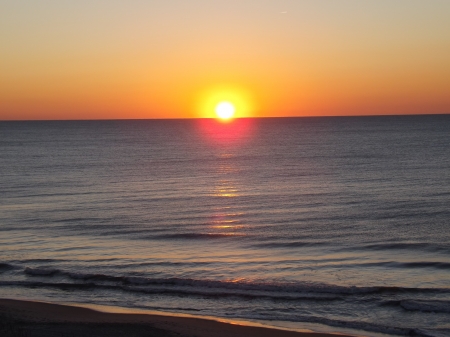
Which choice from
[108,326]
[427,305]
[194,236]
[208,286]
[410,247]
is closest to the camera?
[108,326]

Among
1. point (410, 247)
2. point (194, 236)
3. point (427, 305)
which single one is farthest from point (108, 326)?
point (410, 247)

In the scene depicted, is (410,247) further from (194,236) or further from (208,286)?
(208,286)

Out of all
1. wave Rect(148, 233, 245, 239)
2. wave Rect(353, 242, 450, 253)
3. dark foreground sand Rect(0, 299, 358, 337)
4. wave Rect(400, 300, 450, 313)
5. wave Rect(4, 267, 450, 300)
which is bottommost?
dark foreground sand Rect(0, 299, 358, 337)

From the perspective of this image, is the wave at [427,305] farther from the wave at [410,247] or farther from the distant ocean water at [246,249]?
the wave at [410,247]

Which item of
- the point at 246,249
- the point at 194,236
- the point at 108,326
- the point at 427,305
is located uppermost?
the point at 194,236

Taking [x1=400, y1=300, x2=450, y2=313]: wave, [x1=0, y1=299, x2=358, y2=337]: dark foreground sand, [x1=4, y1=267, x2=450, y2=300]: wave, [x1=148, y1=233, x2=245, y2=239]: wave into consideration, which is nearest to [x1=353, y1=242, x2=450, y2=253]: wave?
[x1=4, y1=267, x2=450, y2=300]: wave

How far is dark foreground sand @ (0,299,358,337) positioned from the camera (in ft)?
49.7

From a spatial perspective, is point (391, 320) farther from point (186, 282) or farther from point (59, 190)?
point (59, 190)

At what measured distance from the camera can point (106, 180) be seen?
5447 centimetres

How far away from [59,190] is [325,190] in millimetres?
19814

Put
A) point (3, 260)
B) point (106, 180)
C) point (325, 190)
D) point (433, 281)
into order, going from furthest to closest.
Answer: point (106, 180), point (325, 190), point (3, 260), point (433, 281)

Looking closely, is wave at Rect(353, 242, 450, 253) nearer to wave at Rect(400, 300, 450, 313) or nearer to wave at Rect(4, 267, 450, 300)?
wave at Rect(4, 267, 450, 300)

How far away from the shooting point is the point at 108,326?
1567cm

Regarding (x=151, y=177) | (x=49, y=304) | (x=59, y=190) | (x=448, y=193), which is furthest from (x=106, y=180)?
(x=49, y=304)
